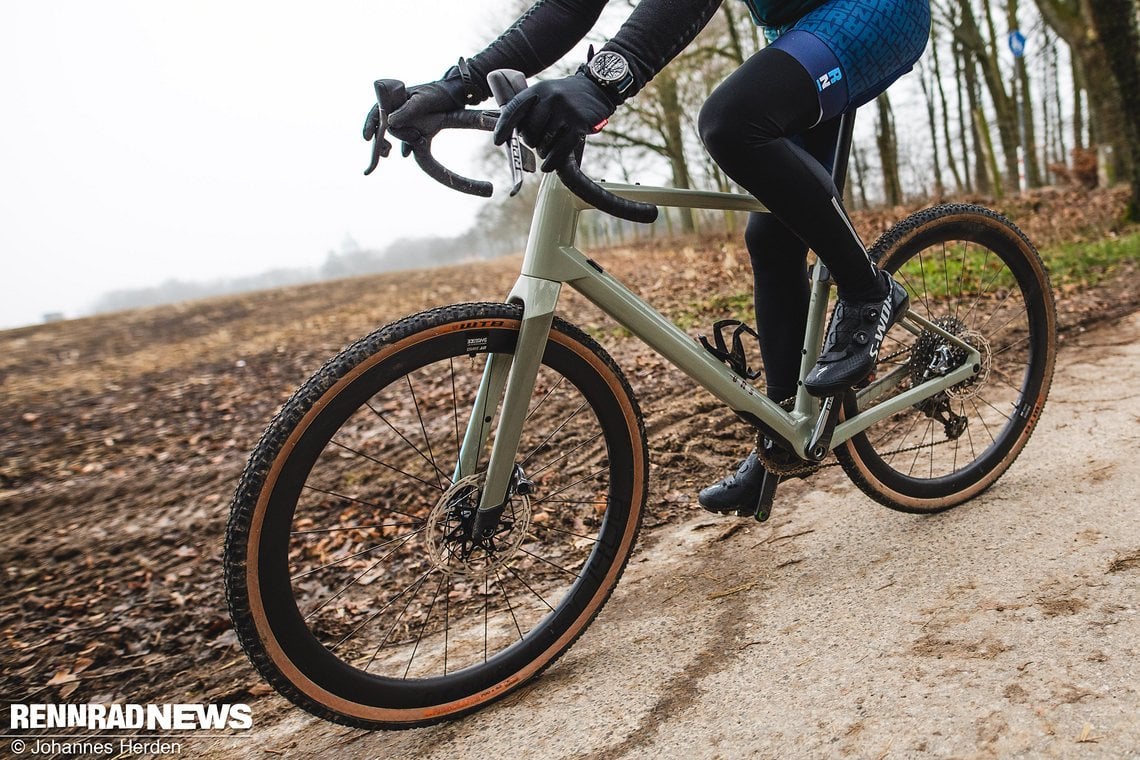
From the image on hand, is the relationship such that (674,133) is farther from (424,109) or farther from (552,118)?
(552,118)

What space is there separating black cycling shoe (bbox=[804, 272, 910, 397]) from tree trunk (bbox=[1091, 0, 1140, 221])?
7.87 metres

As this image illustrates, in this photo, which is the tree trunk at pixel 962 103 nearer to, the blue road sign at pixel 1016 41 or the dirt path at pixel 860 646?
the blue road sign at pixel 1016 41

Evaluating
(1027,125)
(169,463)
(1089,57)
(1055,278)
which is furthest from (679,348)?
(1027,125)

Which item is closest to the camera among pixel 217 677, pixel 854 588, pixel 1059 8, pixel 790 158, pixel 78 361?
pixel 790 158

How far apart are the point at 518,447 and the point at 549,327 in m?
0.47

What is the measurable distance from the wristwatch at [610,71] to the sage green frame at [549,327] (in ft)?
0.84

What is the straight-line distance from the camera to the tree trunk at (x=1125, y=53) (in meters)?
7.12

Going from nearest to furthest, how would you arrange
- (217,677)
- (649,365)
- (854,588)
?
(854,588), (217,677), (649,365)

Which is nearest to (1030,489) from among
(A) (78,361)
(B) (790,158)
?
(B) (790,158)

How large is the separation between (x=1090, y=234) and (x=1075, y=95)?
17766mm

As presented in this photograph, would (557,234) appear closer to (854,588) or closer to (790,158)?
(790,158)

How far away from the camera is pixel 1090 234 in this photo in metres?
7.68

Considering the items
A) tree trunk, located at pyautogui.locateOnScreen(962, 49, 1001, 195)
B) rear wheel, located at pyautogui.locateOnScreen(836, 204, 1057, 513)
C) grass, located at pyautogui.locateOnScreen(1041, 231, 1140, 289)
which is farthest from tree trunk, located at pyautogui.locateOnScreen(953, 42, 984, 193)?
rear wheel, located at pyautogui.locateOnScreen(836, 204, 1057, 513)

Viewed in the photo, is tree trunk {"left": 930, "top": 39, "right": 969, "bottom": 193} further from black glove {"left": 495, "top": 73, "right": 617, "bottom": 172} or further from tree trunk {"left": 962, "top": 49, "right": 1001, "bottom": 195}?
black glove {"left": 495, "top": 73, "right": 617, "bottom": 172}
